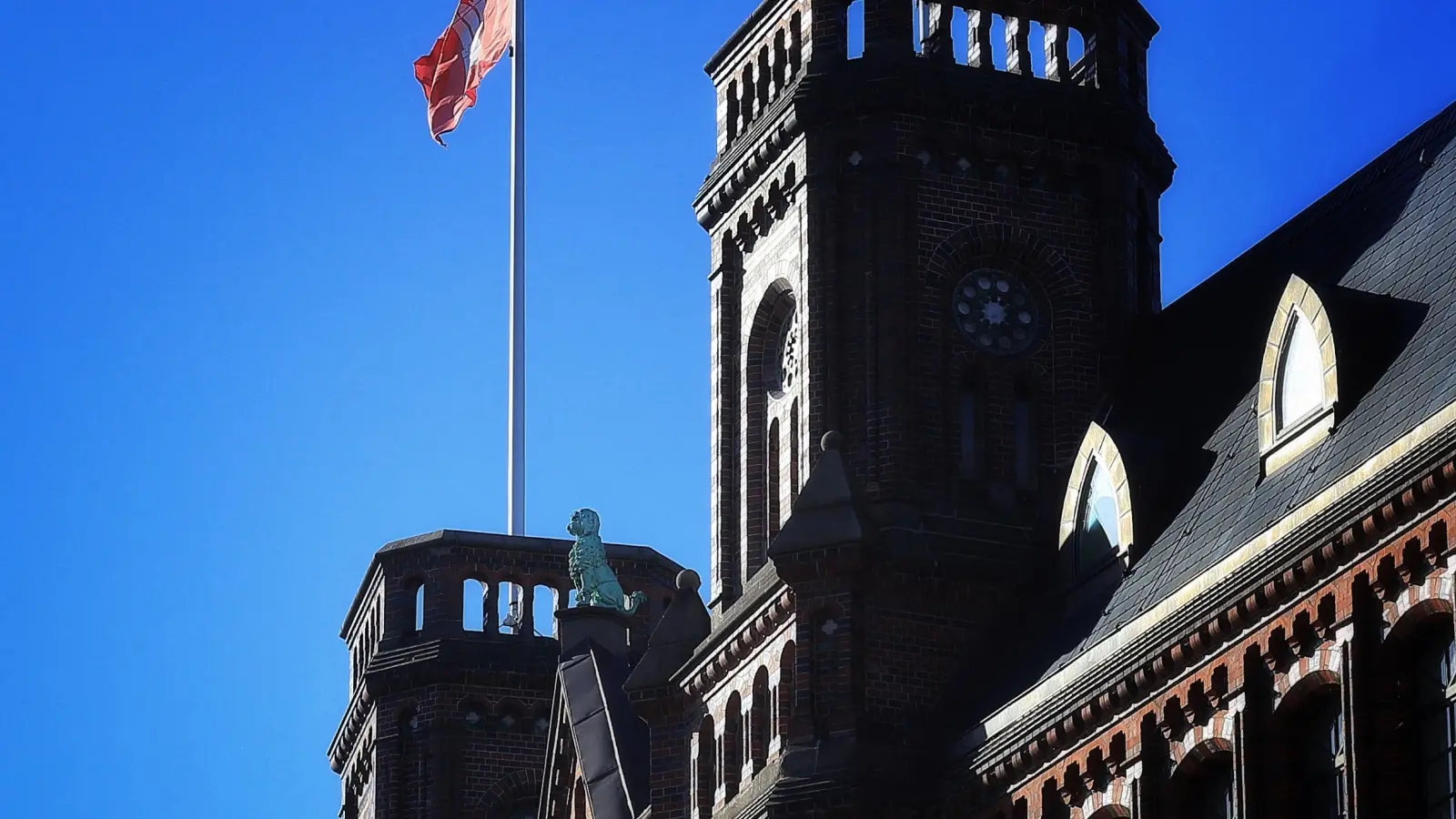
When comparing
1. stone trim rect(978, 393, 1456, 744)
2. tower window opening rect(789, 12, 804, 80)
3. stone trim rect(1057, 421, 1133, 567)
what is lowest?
stone trim rect(978, 393, 1456, 744)

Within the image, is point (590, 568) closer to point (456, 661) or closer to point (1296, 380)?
point (456, 661)

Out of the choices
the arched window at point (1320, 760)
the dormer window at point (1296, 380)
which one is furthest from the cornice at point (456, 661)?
the arched window at point (1320, 760)

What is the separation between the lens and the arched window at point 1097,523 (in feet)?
178

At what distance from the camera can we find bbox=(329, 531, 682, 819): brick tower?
7206 centimetres

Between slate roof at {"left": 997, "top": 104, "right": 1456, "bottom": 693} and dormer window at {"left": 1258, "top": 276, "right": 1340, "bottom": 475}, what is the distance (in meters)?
0.27

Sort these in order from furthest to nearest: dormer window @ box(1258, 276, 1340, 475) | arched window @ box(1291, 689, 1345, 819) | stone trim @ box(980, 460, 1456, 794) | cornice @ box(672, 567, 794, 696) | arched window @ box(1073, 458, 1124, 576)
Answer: cornice @ box(672, 567, 794, 696) < arched window @ box(1073, 458, 1124, 576) < dormer window @ box(1258, 276, 1340, 475) < arched window @ box(1291, 689, 1345, 819) < stone trim @ box(980, 460, 1456, 794)

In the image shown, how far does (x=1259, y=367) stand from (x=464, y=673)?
23136 millimetres

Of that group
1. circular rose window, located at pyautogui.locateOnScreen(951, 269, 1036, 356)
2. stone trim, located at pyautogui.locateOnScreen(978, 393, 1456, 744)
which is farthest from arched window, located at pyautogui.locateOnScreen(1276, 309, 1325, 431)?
circular rose window, located at pyautogui.locateOnScreen(951, 269, 1036, 356)

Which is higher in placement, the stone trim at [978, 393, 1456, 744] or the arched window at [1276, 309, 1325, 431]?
the arched window at [1276, 309, 1325, 431]

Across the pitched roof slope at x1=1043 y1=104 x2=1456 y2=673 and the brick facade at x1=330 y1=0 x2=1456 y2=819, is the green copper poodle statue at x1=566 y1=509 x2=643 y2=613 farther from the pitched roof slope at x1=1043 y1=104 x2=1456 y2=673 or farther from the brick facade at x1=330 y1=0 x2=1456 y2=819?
the pitched roof slope at x1=1043 y1=104 x2=1456 y2=673

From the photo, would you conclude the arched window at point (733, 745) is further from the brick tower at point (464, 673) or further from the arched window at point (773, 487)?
the brick tower at point (464, 673)

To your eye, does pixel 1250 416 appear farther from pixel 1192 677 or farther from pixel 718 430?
pixel 718 430

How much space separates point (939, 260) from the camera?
196ft

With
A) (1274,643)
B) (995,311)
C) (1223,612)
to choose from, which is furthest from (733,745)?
(1274,643)
